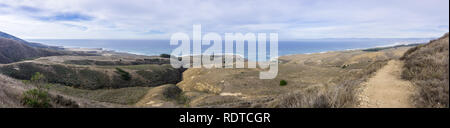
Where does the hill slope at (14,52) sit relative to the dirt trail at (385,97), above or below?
above

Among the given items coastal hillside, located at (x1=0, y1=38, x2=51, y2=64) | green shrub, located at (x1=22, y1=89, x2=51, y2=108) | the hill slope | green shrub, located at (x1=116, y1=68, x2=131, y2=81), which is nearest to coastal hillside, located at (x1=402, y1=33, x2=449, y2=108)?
green shrub, located at (x1=22, y1=89, x2=51, y2=108)

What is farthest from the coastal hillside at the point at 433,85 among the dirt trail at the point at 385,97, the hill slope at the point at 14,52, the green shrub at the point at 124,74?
the hill slope at the point at 14,52

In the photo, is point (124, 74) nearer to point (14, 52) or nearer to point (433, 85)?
point (433, 85)

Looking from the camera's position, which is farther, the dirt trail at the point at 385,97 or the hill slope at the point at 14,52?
the hill slope at the point at 14,52

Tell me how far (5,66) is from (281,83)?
1722 inches

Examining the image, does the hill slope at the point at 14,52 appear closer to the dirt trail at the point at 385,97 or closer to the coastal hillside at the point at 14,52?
the coastal hillside at the point at 14,52

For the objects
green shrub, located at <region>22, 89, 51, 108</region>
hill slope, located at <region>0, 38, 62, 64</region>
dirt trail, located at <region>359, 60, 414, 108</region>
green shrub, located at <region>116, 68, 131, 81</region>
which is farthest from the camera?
hill slope, located at <region>0, 38, 62, 64</region>

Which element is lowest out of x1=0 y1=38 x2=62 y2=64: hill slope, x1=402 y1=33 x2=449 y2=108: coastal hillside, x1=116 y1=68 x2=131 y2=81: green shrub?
x1=116 y1=68 x2=131 y2=81: green shrub

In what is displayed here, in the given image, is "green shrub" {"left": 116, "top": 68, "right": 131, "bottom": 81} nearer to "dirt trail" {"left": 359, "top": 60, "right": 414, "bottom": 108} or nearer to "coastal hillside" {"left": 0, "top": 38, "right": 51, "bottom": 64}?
"dirt trail" {"left": 359, "top": 60, "right": 414, "bottom": 108}

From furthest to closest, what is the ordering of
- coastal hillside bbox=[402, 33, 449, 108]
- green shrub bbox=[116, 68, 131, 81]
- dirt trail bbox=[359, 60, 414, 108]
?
1. green shrub bbox=[116, 68, 131, 81]
2. dirt trail bbox=[359, 60, 414, 108]
3. coastal hillside bbox=[402, 33, 449, 108]

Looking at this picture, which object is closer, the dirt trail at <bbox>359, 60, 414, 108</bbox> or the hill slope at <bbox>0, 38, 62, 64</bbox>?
the dirt trail at <bbox>359, 60, 414, 108</bbox>

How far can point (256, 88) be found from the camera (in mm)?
25328
